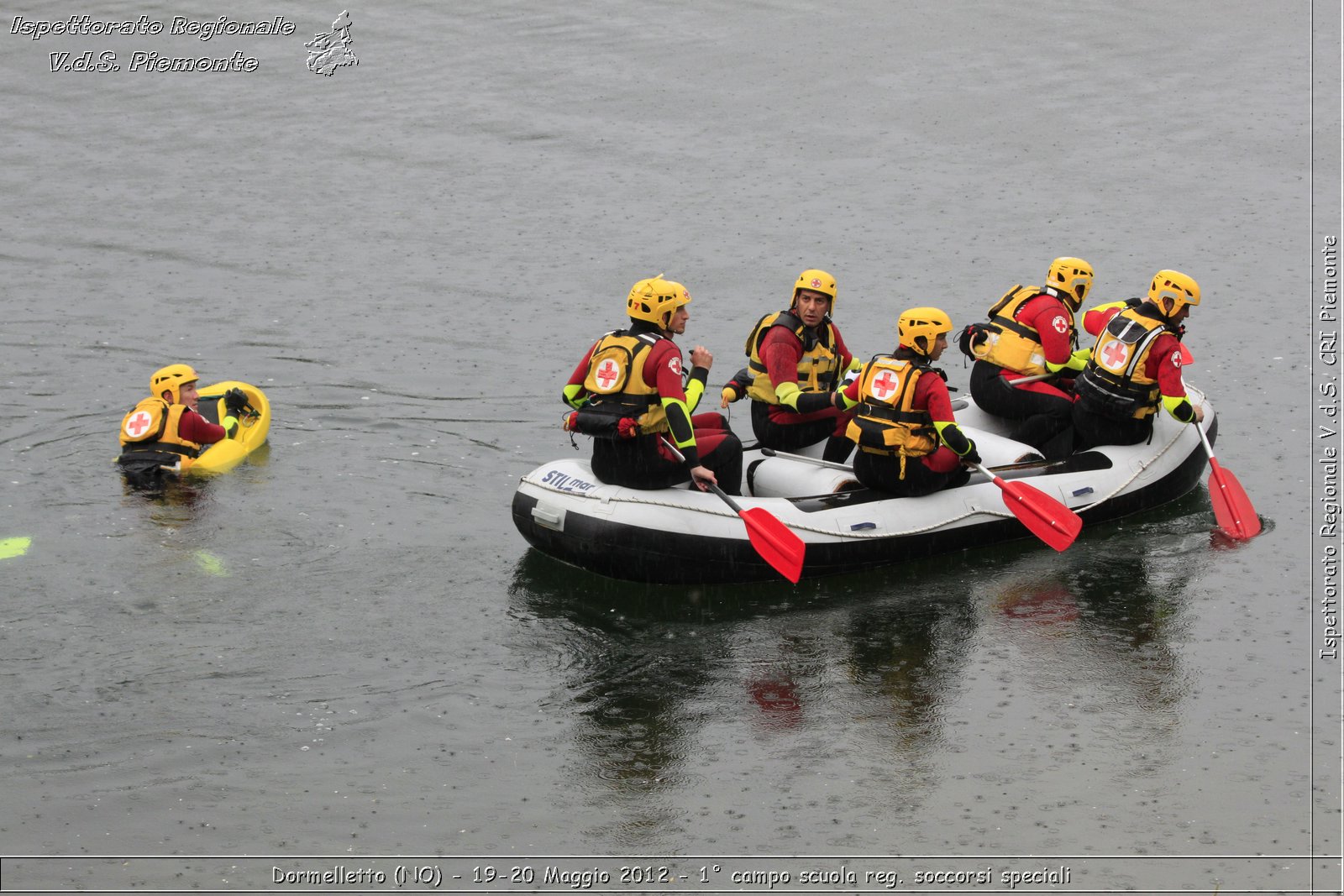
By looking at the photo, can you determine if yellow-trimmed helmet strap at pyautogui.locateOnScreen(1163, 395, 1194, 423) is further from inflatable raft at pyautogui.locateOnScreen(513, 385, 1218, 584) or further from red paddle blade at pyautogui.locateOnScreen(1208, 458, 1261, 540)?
inflatable raft at pyautogui.locateOnScreen(513, 385, 1218, 584)

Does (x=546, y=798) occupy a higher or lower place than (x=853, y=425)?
lower

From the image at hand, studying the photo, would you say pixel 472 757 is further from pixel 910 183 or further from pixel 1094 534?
pixel 910 183

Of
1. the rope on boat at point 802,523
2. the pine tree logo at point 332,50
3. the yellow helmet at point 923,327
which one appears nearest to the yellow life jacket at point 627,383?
the rope on boat at point 802,523

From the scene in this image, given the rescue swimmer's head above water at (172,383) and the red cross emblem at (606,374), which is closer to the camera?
the red cross emblem at (606,374)

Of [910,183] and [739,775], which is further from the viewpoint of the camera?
[910,183]

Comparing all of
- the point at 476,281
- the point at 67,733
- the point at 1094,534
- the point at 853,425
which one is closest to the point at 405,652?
the point at 67,733

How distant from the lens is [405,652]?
347 inches

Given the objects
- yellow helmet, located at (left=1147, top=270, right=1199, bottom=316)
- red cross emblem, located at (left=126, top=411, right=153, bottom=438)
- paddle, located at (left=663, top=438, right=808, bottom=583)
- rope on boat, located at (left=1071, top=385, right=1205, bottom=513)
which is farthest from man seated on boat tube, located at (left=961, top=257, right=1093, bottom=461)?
red cross emblem, located at (left=126, top=411, right=153, bottom=438)

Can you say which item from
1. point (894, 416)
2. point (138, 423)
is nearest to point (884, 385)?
point (894, 416)

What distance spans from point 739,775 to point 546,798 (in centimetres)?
88

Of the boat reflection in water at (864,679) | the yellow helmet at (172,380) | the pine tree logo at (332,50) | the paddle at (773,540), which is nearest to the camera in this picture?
the boat reflection in water at (864,679)

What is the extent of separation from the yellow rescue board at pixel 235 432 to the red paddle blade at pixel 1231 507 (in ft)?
20.4

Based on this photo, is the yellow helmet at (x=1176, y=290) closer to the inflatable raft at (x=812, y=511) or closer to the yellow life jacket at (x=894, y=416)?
the inflatable raft at (x=812, y=511)

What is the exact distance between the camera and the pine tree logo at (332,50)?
2166cm
